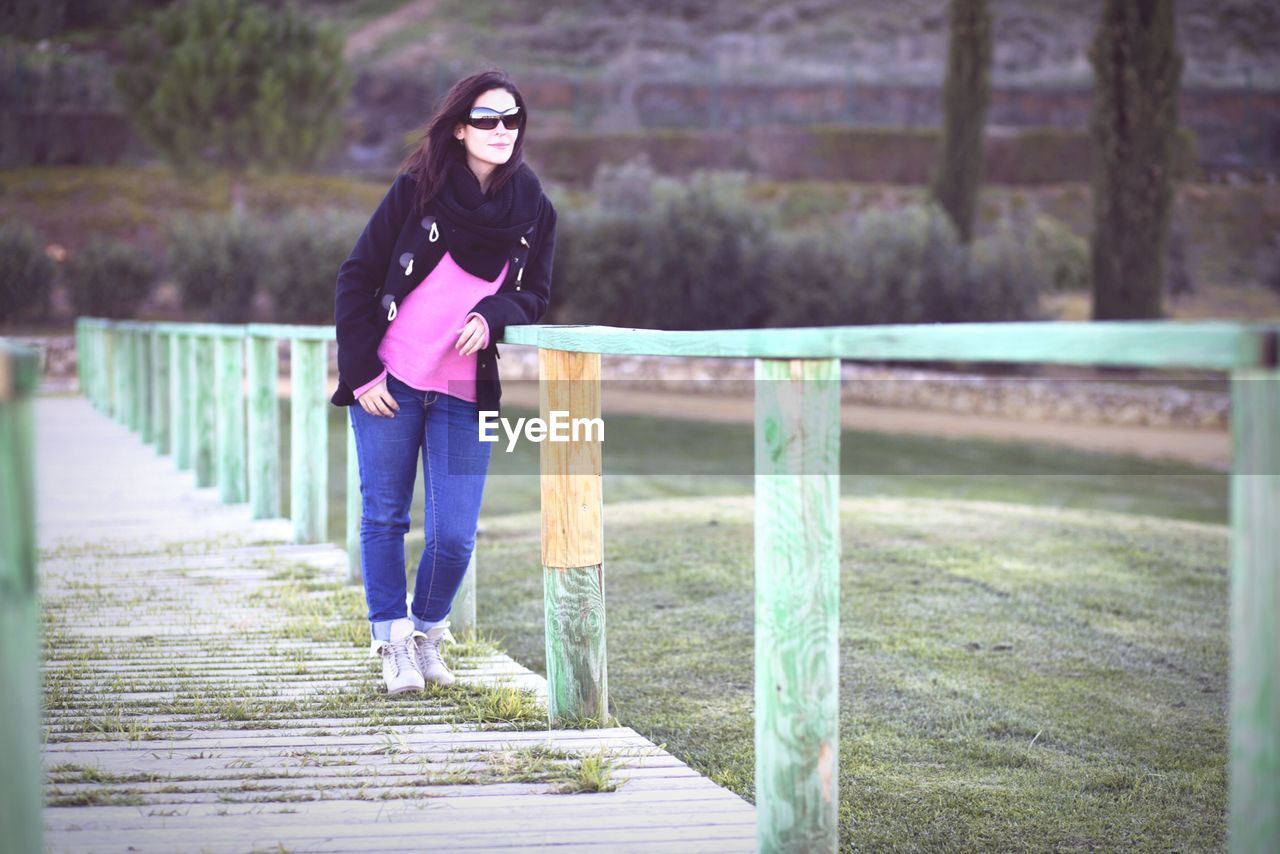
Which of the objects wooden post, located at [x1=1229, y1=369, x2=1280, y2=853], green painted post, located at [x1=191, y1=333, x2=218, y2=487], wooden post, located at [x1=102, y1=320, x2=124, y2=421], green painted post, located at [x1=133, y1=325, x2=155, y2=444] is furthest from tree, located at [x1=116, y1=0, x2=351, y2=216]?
wooden post, located at [x1=1229, y1=369, x2=1280, y2=853]

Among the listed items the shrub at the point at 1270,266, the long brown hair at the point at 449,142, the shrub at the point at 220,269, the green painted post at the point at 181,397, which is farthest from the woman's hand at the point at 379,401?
the shrub at the point at 1270,266

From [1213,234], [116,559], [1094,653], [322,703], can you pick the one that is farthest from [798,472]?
[1213,234]

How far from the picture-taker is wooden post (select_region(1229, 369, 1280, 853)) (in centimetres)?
133

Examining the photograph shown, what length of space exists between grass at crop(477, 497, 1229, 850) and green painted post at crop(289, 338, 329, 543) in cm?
78

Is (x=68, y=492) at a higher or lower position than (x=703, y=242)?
lower

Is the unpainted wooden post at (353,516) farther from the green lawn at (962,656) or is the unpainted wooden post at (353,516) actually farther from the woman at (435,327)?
the woman at (435,327)

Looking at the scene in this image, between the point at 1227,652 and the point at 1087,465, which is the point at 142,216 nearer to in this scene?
the point at 1087,465

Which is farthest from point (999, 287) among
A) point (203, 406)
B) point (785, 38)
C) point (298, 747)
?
point (785, 38)

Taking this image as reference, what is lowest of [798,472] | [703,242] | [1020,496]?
[1020,496]

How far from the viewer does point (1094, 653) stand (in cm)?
443

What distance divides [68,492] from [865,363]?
10611mm

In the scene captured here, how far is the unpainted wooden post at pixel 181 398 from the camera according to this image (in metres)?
7.94

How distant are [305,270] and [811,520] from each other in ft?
55.0

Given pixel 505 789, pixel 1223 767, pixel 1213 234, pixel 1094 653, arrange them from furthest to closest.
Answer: pixel 1213 234 < pixel 1094 653 < pixel 1223 767 < pixel 505 789
